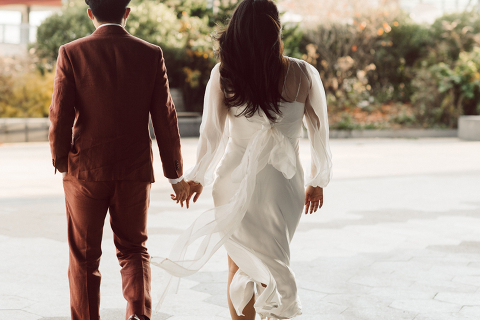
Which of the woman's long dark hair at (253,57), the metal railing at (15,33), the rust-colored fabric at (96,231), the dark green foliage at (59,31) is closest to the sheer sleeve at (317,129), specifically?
the woman's long dark hair at (253,57)

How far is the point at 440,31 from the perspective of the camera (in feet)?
58.4

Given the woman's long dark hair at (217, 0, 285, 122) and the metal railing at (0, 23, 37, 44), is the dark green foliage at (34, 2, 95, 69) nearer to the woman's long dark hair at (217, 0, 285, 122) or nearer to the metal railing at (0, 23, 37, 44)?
the metal railing at (0, 23, 37, 44)

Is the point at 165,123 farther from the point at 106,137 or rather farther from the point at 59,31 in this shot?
the point at 59,31

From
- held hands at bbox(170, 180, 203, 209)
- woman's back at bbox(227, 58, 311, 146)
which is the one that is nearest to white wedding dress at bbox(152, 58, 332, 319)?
woman's back at bbox(227, 58, 311, 146)

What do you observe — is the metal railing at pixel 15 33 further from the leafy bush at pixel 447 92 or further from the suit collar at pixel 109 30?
the suit collar at pixel 109 30

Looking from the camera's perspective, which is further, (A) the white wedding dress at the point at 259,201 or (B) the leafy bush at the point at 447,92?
(B) the leafy bush at the point at 447,92

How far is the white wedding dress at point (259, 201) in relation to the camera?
105 inches

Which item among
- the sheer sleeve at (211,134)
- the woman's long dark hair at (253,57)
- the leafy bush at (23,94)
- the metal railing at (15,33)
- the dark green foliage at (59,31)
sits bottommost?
the leafy bush at (23,94)

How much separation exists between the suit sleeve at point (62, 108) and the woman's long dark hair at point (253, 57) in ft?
2.23

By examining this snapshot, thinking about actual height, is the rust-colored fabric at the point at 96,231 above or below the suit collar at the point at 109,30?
below

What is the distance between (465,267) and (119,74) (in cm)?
297

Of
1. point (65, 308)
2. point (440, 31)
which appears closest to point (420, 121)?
point (440, 31)

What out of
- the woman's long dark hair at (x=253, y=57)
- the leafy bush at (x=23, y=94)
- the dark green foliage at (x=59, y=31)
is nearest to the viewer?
the woman's long dark hair at (x=253, y=57)

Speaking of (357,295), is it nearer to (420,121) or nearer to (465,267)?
(465,267)
